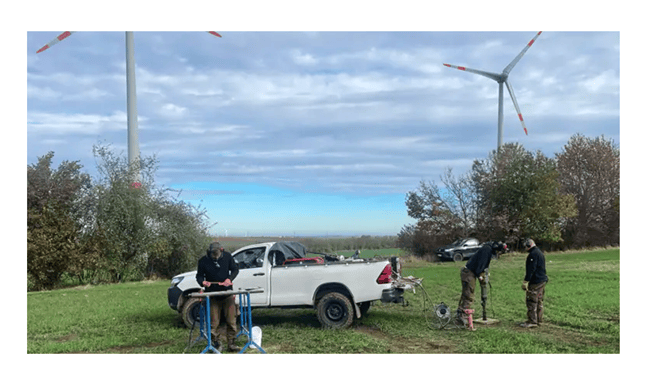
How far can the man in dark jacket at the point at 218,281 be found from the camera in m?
9.84

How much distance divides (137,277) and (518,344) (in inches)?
888

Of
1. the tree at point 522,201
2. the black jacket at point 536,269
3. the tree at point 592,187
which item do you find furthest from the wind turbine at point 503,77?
the black jacket at point 536,269

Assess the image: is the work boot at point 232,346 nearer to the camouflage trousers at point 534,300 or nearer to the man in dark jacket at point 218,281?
the man in dark jacket at point 218,281

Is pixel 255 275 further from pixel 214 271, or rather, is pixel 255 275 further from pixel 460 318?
pixel 460 318

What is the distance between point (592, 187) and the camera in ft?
152

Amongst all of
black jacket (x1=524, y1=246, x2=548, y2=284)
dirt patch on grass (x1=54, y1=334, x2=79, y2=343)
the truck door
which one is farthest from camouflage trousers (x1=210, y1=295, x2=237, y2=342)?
black jacket (x1=524, y1=246, x2=548, y2=284)

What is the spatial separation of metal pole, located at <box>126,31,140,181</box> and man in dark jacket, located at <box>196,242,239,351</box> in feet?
67.5

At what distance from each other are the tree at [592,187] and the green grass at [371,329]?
93.8 ft

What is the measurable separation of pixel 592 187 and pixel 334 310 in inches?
1582

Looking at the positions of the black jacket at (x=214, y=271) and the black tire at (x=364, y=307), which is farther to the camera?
the black tire at (x=364, y=307)

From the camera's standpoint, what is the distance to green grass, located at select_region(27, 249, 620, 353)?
1013 centimetres

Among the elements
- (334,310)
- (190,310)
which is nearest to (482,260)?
(334,310)

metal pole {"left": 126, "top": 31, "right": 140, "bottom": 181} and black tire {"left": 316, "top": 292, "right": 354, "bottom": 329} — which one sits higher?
metal pole {"left": 126, "top": 31, "right": 140, "bottom": 181}

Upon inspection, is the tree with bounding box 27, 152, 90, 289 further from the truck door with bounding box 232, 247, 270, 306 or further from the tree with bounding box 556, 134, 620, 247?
the tree with bounding box 556, 134, 620, 247
